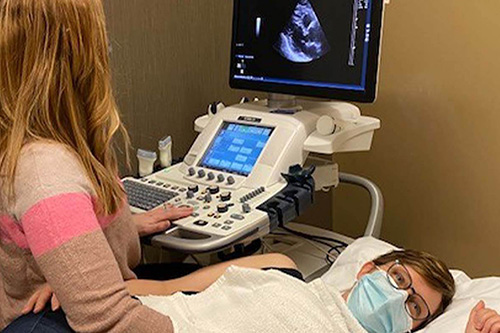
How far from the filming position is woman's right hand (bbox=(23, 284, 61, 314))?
3.84 ft

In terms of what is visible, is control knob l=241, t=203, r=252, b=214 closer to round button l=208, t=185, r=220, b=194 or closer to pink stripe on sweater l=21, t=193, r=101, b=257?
round button l=208, t=185, r=220, b=194

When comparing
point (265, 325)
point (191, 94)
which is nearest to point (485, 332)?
point (265, 325)

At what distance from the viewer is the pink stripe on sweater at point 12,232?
1.09 m

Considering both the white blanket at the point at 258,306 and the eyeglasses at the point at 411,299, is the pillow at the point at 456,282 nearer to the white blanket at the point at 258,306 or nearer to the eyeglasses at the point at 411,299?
the eyeglasses at the point at 411,299

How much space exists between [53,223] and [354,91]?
39.9 inches

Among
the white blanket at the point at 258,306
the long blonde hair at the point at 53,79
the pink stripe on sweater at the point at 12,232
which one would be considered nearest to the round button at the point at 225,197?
the white blanket at the point at 258,306

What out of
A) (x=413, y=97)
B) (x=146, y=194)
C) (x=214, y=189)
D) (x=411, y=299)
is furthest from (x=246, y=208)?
(x=413, y=97)

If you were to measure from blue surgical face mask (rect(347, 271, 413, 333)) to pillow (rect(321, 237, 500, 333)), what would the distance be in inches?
3.4

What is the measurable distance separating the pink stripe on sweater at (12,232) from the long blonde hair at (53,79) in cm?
6

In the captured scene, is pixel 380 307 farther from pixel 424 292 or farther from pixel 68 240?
pixel 68 240

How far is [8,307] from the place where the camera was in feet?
4.12

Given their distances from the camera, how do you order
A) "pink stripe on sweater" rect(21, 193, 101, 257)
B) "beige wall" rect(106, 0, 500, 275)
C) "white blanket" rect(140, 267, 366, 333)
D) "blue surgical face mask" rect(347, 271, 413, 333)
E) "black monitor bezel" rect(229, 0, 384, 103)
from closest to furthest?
"pink stripe on sweater" rect(21, 193, 101, 257) < "white blanket" rect(140, 267, 366, 333) < "blue surgical face mask" rect(347, 271, 413, 333) < "black monitor bezel" rect(229, 0, 384, 103) < "beige wall" rect(106, 0, 500, 275)

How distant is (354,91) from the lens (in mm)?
1749

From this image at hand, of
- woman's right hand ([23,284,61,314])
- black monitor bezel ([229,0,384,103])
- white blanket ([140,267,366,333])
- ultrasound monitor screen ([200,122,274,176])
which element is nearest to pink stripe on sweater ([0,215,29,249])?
woman's right hand ([23,284,61,314])
